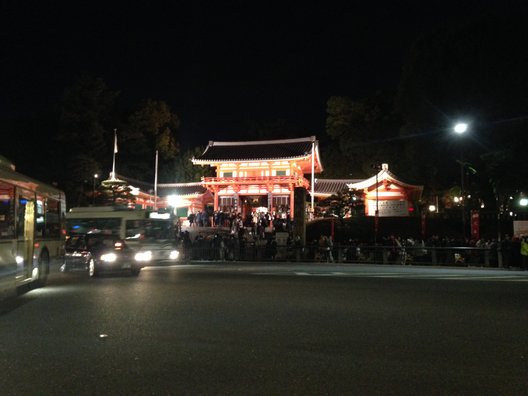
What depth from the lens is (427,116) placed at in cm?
4059

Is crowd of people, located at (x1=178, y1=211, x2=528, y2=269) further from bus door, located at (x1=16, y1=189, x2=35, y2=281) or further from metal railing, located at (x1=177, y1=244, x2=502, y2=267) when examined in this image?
bus door, located at (x1=16, y1=189, x2=35, y2=281)

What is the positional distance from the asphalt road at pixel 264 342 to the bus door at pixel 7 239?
57 cm

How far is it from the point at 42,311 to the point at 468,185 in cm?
3721

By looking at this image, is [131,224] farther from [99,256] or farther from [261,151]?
[261,151]

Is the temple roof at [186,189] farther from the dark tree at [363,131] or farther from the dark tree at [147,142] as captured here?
the dark tree at [363,131]

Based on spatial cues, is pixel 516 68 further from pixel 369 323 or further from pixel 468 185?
pixel 369 323

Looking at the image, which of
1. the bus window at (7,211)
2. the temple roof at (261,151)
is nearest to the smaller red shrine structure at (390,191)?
the temple roof at (261,151)

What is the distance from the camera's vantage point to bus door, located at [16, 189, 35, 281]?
38.3 ft

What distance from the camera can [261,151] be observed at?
2099 inches

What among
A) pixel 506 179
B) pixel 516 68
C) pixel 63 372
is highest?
pixel 516 68

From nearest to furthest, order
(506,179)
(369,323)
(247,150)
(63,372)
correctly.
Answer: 1. (63,372)
2. (369,323)
3. (506,179)
4. (247,150)

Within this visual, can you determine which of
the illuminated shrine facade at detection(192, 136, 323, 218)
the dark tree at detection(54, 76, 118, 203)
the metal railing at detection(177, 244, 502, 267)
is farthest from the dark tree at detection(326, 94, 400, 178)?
the metal railing at detection(177, 244, 502, 267)

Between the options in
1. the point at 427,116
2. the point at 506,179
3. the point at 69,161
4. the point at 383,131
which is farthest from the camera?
the point at 383,131

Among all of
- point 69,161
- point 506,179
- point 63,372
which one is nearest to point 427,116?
point 506,179
